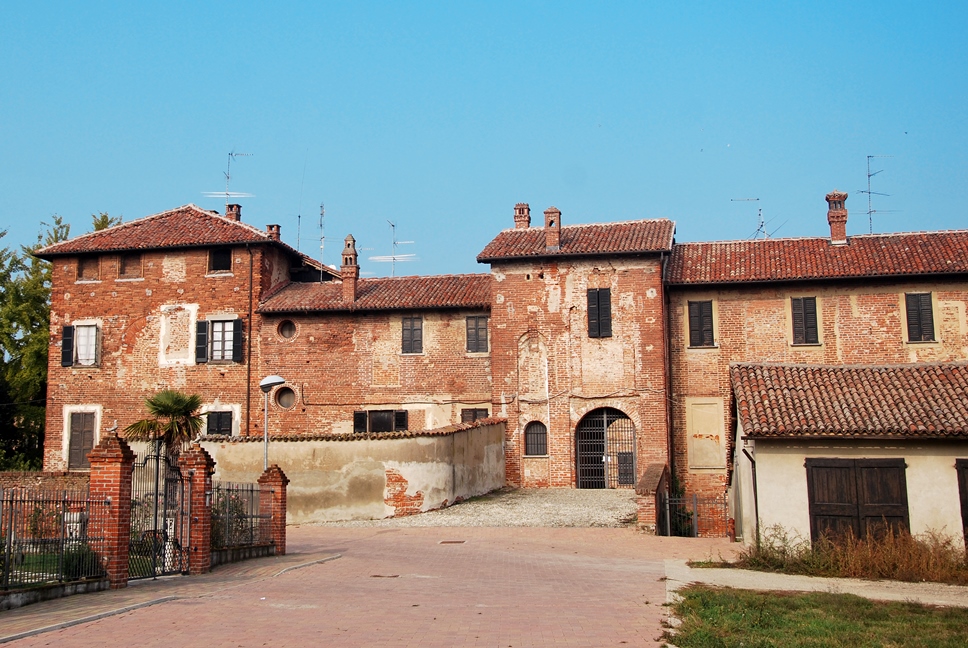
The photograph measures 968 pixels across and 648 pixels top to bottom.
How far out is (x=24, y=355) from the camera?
38.7 meters

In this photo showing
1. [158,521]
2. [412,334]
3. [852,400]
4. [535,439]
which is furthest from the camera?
[412,334]

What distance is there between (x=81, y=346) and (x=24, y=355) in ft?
21.2

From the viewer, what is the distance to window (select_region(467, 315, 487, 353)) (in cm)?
3192

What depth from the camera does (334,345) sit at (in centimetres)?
3275

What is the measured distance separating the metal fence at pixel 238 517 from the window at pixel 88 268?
19301 millimetres

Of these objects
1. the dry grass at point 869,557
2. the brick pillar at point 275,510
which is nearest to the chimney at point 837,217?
the dry grass at point 869,557

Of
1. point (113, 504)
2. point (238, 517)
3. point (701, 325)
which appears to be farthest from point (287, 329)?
point (113, 504)

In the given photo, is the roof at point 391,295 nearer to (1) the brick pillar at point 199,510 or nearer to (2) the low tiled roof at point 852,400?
(2) the low tiled roof at point 852,400

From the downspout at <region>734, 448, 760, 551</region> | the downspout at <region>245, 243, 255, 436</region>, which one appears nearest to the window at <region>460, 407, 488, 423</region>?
the downspout at <region>245, 243, 255, 436</region>

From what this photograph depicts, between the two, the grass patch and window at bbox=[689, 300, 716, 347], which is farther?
window at bbox=[689, 300, 716, 347]

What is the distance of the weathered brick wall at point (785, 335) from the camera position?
94.5 ft

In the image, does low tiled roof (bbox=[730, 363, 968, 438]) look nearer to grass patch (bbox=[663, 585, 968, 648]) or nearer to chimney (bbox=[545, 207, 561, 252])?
grass patch (bbox=[663, 585, 968, 648])

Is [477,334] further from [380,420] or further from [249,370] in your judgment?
[249,370]

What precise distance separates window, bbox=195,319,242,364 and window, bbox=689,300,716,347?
1546cm
